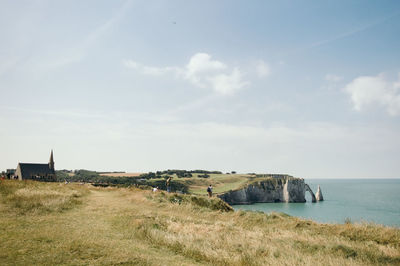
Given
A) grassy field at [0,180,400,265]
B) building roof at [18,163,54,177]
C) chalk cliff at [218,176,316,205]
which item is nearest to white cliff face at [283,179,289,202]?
chalk cliff at [218,176,316,205]

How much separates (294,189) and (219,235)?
126 meters

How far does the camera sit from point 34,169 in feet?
243

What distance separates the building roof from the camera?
7081cm

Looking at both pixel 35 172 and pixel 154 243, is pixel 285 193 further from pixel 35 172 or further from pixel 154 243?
pixel 154 243

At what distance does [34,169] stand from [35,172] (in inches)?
42.4

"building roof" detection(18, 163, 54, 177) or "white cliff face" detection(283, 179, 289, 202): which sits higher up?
"building roof" detection(18, 163, 54, 177)

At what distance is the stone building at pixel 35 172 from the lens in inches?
2771

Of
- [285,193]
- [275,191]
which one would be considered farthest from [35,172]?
[285,193]

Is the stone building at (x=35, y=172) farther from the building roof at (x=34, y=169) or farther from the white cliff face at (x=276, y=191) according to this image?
the white cliff face at (x=276, y=191)

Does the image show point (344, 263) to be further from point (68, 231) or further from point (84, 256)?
point (68, 231)

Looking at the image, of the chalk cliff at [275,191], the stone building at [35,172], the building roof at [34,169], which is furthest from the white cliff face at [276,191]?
the building roof at [34,169]

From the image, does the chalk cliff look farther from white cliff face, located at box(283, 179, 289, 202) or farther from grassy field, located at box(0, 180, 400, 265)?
grassy field, located at box(0, 180, 400, 265)

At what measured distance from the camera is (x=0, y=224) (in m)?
11.1

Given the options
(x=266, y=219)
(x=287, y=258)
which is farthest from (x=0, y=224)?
(x=266, y=219)
